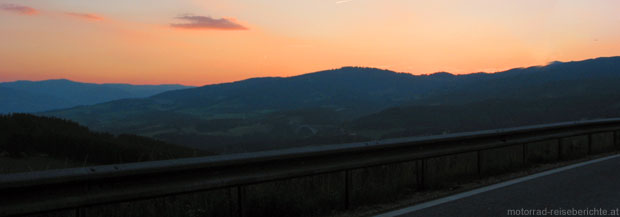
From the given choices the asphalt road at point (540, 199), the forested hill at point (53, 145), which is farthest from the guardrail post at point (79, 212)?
the forested hill at point (53, 145)

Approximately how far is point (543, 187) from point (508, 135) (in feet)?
6.36

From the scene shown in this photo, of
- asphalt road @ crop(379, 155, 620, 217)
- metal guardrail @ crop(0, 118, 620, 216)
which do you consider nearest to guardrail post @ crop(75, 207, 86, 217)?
metal guardrail @ crop(0, 118, 620, 216)

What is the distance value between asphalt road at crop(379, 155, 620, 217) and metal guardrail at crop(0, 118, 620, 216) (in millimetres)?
832

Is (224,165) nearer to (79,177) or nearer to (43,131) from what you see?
(79,177)

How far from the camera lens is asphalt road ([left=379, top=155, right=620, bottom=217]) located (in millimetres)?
5164

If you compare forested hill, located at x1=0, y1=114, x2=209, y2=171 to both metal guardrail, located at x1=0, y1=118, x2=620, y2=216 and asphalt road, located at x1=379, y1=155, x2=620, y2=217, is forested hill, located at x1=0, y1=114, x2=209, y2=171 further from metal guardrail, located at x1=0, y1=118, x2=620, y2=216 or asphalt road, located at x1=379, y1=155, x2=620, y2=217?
asphalt road, located at x1=379, y1=155, x2=620, y2=217

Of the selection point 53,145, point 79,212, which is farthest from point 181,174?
point 53,145

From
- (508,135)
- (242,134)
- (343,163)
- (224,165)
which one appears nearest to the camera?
(224,165)

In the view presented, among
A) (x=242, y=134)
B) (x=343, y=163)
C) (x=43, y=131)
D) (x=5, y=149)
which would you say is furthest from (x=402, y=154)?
(x=242, y=134)

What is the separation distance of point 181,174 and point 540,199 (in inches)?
168

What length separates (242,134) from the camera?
13525 cm

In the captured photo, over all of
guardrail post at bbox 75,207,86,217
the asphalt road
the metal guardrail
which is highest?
the metal guardrail

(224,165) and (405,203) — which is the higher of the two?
(224,165)

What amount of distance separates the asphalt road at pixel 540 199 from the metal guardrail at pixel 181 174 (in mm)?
832
